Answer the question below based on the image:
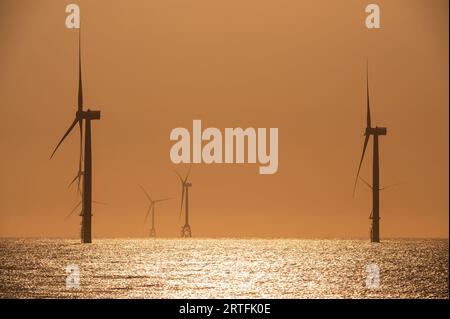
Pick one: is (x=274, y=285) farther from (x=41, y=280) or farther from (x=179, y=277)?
(x=41, y=280)

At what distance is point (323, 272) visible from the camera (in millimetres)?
171000

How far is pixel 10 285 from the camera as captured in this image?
12850 centimetres
